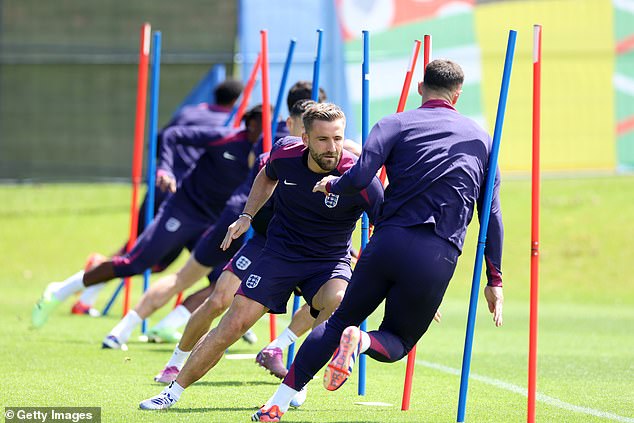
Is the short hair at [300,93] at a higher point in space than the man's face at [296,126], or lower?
higher

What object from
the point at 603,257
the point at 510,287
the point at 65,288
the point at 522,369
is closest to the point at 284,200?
the point at 522,369

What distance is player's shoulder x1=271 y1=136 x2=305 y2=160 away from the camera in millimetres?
7246

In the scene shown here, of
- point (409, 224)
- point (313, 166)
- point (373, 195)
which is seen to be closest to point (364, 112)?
point (313, 166)

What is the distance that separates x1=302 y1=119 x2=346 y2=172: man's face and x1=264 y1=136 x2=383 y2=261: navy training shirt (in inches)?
6.7

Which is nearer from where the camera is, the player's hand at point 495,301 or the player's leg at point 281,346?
the player's hand at point 495,301

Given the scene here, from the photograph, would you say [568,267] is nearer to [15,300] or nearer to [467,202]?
[15,300]

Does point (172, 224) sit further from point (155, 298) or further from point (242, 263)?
point (242, 263)

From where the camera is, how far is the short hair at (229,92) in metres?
13.1

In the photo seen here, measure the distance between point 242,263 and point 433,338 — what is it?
18.3ft

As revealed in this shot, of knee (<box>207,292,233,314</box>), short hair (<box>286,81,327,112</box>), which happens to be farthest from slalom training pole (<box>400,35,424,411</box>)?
short hair (<box>286,81,327,112</box>)

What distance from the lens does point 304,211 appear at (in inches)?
291

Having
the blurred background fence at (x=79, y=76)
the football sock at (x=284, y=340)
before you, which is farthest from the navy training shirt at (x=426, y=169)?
the blurred background fence at (x=79, y=76)

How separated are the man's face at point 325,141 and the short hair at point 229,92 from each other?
613cm

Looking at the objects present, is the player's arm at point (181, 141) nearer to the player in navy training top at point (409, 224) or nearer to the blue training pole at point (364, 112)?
the blue training pole at point (364, 112)
